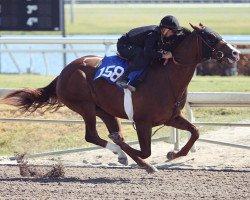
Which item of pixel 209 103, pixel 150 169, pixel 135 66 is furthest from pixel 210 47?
pixel 209 103

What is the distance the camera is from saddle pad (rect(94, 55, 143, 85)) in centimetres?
923

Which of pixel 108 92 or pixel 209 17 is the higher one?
pixel 108 92

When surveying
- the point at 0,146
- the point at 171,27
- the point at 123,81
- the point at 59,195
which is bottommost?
the point at 0,146

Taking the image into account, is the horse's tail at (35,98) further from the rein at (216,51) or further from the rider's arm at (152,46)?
the rein at (216,51)

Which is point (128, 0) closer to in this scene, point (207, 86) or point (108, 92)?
point (207, 86)

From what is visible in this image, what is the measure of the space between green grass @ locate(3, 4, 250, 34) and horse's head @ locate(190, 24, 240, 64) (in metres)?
19.7

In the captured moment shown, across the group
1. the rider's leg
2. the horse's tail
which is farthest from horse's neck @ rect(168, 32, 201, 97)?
the horse's tail

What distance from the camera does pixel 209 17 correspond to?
1395 inches

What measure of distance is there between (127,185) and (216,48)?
5.22ft

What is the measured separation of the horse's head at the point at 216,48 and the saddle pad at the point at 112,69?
0.74 meters

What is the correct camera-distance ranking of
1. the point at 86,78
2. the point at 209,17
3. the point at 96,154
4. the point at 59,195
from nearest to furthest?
1. the point at 59,195
2. the point at 86,78
3. the point at 96,154
4. the point at 209,17

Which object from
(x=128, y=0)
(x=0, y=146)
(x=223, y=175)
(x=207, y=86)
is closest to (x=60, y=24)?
(x=207, y=86)

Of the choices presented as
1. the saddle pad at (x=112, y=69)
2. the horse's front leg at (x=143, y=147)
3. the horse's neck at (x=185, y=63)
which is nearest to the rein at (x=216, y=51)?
the horse's neck at (x=185, y=63)

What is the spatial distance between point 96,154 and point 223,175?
2227 millimetres
